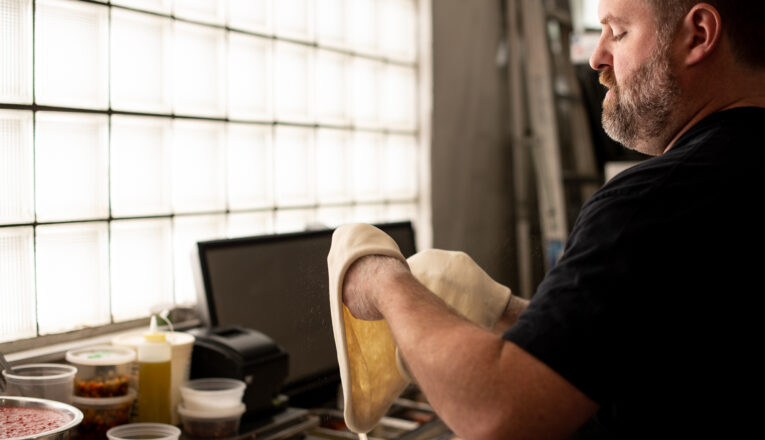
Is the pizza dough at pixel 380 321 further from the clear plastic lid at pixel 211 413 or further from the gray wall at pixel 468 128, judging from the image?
the gray wall at pixel 468 128

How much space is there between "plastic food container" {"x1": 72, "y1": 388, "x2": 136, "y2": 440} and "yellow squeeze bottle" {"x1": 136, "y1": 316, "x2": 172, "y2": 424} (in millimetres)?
62

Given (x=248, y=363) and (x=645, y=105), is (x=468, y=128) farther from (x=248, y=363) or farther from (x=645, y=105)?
(x=645, y=105)

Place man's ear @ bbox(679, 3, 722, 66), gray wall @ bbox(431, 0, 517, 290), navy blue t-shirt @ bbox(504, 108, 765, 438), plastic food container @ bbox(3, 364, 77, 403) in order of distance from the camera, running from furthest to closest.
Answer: gray wall @ bbox(431, 0, 517, 290) < plastic food container @ bbox(3, 364, 77, 403) < man's ear @ bbox(679, 3, 722, 66) < navy blue t-shirt @ bbox(504, 108, 765, 438)

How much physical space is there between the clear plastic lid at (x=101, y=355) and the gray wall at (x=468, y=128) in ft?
4.75

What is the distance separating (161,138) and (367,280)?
3.72 feet

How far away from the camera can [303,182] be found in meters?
2.19

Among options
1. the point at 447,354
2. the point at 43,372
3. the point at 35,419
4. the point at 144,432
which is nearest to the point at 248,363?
the point at 144,432

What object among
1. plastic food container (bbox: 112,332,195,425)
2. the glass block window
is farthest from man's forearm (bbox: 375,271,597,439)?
the glass block window

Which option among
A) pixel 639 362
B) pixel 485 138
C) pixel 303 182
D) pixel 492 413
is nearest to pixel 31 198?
pixel 303 182

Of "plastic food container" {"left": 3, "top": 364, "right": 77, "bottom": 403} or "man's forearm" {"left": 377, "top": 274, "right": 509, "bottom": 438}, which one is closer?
"man's forearm" {"left": 377, "top": 274, "right": 509, "bottom": 438}

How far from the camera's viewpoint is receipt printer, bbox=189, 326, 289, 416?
57.3 inches

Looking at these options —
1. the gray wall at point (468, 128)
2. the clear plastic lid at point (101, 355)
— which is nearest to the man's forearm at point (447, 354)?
the clear plastic lid at point (101, 355)

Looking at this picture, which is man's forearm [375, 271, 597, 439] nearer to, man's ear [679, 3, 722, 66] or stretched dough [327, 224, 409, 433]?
stretched dough [327, 224, 409, 433]

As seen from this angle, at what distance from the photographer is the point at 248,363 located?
145cm
